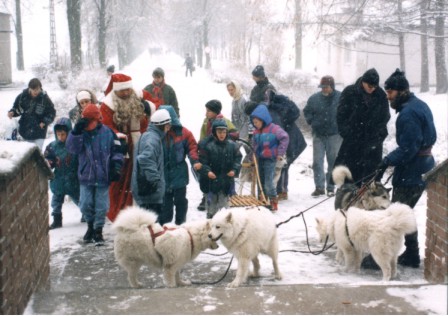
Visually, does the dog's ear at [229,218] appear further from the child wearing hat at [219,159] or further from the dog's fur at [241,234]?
the child wearing hat at [219,159]

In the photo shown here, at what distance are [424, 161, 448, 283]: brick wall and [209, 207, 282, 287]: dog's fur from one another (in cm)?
156

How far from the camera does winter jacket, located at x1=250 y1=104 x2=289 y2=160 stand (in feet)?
28.6

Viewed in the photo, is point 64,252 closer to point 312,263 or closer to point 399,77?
point 312,263

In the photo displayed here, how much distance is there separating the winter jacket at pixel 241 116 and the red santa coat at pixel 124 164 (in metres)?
3.11

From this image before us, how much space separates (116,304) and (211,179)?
3672 mm

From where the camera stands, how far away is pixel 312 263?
6.14 metres

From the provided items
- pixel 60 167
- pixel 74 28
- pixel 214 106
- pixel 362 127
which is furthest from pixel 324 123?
pixel 74 28

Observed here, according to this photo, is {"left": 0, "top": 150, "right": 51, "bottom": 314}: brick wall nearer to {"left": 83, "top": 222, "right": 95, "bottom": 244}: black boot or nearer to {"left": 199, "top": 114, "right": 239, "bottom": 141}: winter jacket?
{"left": 83, "top": 222, "right": 95, "bottom": 244}: black boot

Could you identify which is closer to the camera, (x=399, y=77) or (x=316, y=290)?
(x=316, y=290)

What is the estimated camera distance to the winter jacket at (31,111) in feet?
30.9

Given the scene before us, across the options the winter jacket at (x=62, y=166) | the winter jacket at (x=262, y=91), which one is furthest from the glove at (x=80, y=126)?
the winter jacket at (x=262, y=91)

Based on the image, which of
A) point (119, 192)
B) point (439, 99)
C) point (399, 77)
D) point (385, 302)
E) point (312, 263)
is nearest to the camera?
point (385, 302)

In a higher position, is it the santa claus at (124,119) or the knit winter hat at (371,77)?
the knit winter hat at (371,77)

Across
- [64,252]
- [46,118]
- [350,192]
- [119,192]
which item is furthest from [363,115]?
[46,118]
